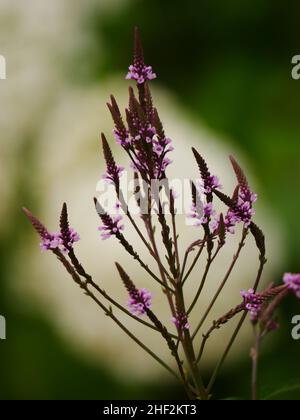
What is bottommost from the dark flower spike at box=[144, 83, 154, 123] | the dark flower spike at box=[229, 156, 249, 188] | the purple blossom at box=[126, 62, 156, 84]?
the dark flower spike at box=[229, 156, 249, 188]

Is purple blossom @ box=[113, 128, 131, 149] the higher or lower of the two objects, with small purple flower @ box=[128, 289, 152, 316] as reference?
higher

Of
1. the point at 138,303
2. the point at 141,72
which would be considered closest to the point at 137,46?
the point at 141,72

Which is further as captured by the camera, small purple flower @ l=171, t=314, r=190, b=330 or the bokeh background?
the bokeh background
